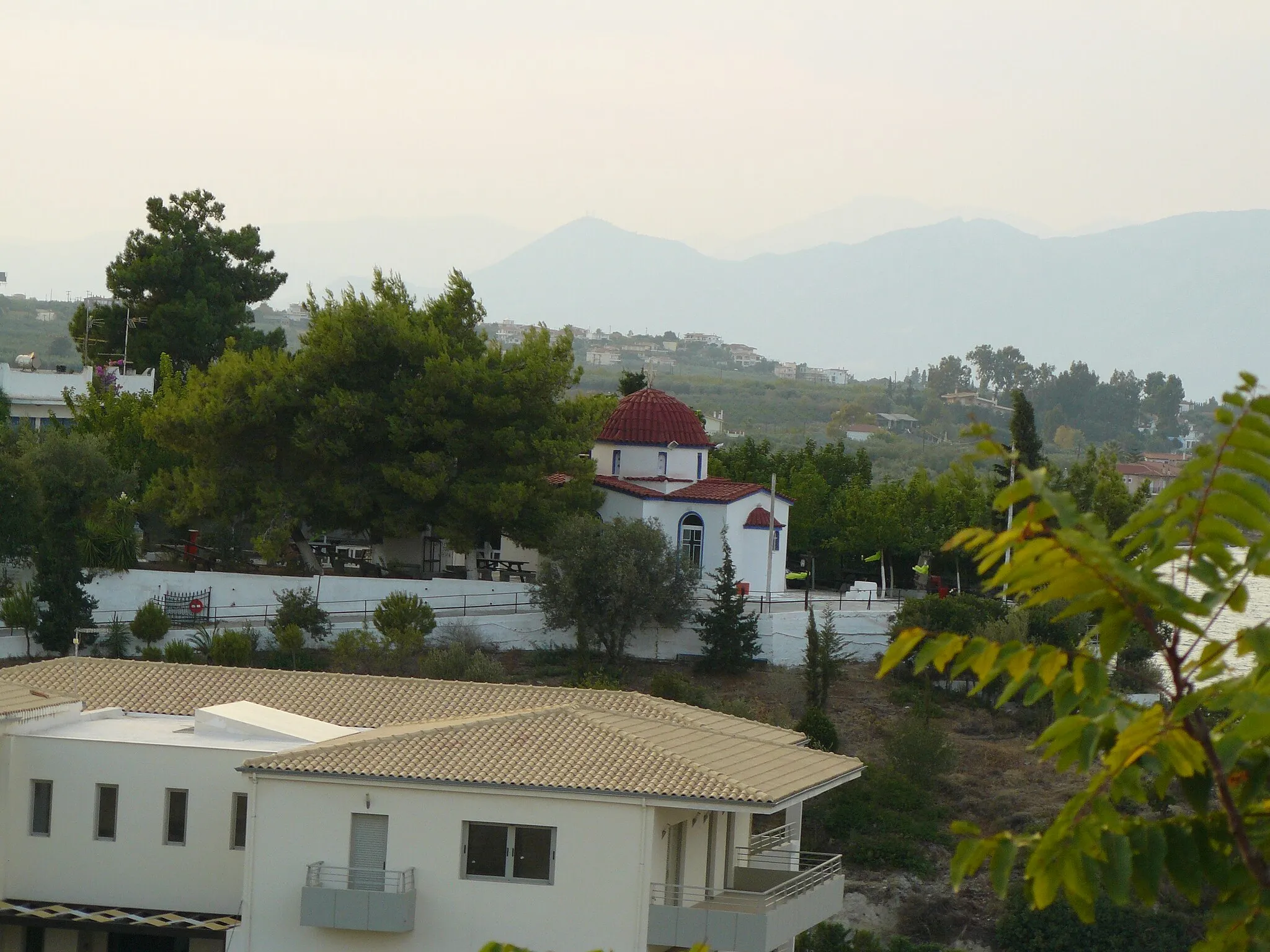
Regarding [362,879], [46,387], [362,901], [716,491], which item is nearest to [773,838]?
[362,879]

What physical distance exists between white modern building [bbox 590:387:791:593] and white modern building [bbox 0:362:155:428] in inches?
799

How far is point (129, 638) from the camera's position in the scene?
4294 cm

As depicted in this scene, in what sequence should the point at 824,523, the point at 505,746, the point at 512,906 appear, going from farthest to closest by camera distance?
the point at 824,523 < the point at 505,746 < the point at 512,906

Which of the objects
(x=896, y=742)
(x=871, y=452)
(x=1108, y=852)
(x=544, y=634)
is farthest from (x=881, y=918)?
(x=871, y=452)

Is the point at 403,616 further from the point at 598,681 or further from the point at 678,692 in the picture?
the point at 678,692

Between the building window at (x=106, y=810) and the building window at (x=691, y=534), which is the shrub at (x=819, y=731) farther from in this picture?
the building window at (x=106, y=810)

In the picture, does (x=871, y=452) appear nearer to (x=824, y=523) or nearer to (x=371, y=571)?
(x=824, y=523)

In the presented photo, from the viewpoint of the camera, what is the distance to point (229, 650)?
42375 millimetres

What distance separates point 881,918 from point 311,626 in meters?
17.2

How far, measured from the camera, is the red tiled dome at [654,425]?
53.6 metres

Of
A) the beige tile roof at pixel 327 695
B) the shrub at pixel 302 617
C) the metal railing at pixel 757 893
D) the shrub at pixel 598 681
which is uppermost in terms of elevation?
the beige tile roof at pixel 327 695

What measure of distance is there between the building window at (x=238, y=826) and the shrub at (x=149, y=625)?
18.5 meters

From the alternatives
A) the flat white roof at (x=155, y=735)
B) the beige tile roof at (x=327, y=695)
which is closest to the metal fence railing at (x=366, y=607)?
the beige tile roof at (x=327, y=695)

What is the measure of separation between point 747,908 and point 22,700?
11483 mm
